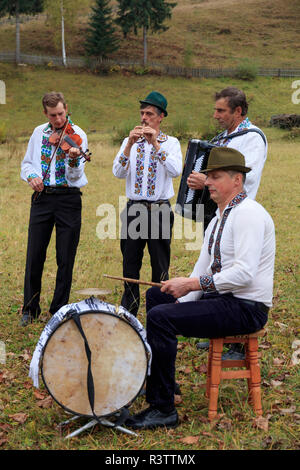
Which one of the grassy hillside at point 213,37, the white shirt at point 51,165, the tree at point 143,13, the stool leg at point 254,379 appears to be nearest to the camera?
the stool leg at point 254,379

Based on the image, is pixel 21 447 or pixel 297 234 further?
pixel 297 234

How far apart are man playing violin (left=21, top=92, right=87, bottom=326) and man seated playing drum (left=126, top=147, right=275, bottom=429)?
2.14 m

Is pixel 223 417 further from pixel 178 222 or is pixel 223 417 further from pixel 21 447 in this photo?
pixel 178 222

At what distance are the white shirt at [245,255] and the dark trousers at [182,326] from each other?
122mm

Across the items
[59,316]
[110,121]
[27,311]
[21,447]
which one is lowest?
[21,447]

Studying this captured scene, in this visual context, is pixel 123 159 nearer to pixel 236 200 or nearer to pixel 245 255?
pixel 236 200

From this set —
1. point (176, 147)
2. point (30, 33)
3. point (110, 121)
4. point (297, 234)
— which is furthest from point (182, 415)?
point (30, 33)

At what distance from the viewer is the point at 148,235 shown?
6.08 m

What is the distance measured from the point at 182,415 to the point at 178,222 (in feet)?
27.5

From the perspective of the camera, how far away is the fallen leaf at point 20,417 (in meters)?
4.40

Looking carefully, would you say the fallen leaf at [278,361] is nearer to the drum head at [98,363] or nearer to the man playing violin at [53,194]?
the drum head at [98,363]

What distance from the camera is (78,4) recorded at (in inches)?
2004

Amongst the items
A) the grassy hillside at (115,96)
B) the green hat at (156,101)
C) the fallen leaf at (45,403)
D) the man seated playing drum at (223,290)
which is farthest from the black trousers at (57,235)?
the grassy hillside at (115,96)

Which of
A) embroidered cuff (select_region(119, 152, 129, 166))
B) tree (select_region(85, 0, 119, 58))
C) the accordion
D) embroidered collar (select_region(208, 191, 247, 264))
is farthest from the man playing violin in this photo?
tree (select_region(85, 0, 119, 58))
